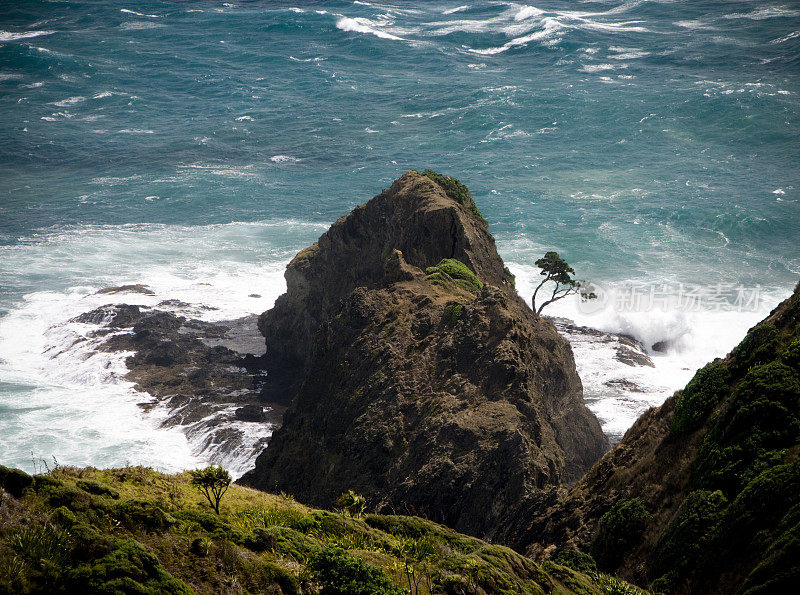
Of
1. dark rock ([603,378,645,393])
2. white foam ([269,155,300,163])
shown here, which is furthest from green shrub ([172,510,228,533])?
white foam ([269,155,300,163])

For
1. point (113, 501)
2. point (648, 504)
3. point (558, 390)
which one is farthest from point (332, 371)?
point (113, 501)

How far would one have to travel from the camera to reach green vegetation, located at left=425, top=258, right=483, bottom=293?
4119 cm

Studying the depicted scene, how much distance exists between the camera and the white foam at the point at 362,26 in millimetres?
164125

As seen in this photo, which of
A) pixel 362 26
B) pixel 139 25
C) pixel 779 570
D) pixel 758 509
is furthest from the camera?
pixel 139 25

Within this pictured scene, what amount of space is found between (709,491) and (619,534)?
3.56 m

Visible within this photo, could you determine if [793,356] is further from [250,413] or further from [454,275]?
[250,413]

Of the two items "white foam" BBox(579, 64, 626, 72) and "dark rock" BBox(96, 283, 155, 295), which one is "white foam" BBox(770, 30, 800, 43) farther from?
"dark rock" BBox(96, 283, 155, 295)

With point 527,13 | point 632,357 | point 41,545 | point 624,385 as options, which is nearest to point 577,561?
point 41,545

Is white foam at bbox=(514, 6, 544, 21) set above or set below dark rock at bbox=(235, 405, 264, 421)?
above

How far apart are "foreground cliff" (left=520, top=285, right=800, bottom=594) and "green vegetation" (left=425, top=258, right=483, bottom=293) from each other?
48.9 ft

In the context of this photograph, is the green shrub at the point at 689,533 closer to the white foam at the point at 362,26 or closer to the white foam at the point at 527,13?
the white foam at the point at 362,26

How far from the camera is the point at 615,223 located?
298 feet

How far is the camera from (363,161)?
349ft

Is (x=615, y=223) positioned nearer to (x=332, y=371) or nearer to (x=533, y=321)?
(x=533, y=321)
